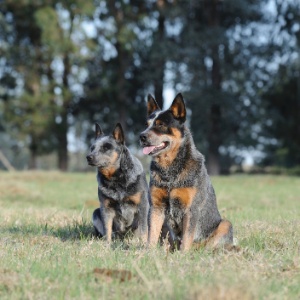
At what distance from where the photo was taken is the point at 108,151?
29.5 ft

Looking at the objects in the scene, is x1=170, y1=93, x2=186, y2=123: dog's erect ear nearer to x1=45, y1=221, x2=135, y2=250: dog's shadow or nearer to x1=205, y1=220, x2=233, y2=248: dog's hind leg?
x1=205, y1=220, x2=233, y2=248: dog's hind leg

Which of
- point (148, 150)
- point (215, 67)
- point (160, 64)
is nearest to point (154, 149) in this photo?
point (148, 150)

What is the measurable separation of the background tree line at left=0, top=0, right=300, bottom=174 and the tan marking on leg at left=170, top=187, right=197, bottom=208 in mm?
24957

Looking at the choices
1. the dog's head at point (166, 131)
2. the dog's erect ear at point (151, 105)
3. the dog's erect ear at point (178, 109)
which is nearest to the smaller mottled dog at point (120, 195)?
the dog's erect ear at point (151, 105)

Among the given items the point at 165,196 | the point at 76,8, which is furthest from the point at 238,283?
the point at 76,8

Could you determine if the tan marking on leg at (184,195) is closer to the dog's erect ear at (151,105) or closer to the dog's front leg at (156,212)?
the dog's front leg at (156,212)

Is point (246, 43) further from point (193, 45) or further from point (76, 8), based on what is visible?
point (76, 8)

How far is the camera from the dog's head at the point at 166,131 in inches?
260

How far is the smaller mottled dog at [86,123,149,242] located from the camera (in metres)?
8.41

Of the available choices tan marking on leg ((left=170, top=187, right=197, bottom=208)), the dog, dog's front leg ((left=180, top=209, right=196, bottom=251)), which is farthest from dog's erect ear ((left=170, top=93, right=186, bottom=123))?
dog's front leg ((left=180, top=209, right=196, bottom=251))

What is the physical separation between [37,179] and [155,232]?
19194 millimetres

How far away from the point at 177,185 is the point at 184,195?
0.49ft

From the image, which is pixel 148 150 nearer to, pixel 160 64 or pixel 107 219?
pixel 107 219

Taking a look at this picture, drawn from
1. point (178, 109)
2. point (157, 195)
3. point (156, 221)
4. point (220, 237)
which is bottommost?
point (220, 237)
